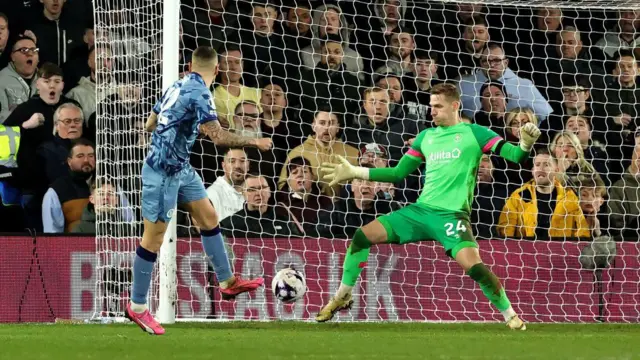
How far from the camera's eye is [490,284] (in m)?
9.38

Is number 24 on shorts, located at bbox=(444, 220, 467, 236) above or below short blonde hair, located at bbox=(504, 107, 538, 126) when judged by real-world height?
below

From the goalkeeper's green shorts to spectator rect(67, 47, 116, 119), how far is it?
304 cm

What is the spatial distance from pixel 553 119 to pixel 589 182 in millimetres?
1138

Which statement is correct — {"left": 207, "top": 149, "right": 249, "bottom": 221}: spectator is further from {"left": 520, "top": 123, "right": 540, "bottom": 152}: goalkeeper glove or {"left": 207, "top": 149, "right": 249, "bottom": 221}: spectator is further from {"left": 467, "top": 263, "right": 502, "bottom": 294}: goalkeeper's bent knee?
{"left": 520, "top": 123, "right": 540, "bottom": 152}: goalkeeper glove

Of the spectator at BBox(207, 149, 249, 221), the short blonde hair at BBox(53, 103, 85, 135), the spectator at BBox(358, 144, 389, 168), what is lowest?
the spectator at BBox(207, 149, 249, 221)

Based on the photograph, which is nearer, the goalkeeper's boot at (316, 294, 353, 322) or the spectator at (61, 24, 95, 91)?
the goalkeeper's boot at (316, 294, 353, 322)

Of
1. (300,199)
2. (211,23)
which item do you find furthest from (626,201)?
(211,23)

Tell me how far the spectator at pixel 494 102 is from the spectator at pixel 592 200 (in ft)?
3.41

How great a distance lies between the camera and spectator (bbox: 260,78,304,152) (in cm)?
1188

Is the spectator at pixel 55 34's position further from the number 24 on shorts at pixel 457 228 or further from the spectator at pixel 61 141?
the number 24 on shorts at pixel 457 228

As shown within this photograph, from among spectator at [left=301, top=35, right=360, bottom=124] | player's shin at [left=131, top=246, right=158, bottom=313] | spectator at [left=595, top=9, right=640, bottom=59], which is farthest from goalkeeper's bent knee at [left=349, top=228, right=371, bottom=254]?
spectator at [left=595, top=9, right=640, bottom=59]

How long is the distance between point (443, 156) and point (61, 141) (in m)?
3.87

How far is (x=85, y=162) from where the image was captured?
37.6 ft

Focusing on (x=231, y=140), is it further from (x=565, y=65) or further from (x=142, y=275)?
(x=565, y=65)
